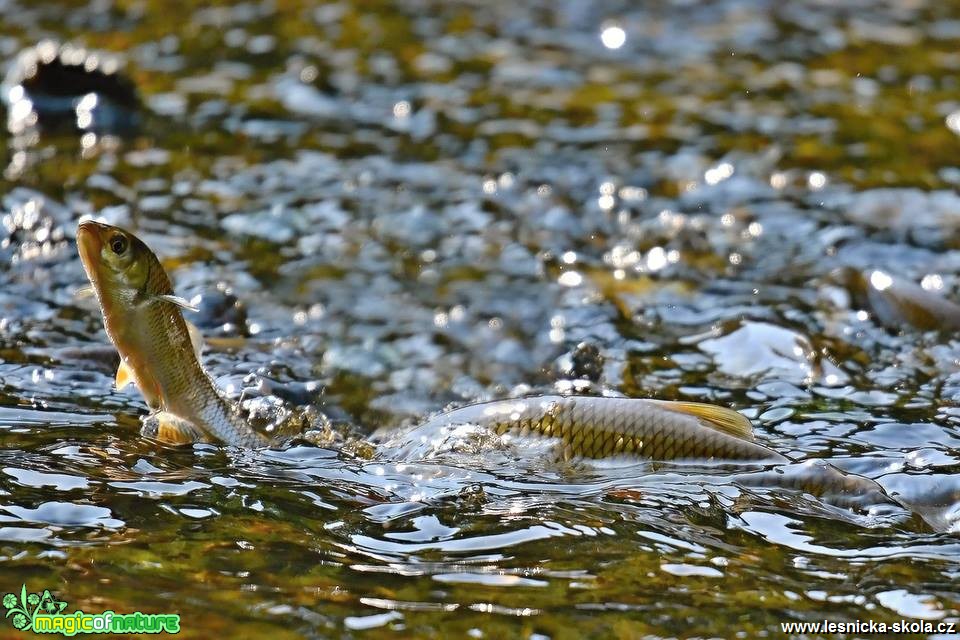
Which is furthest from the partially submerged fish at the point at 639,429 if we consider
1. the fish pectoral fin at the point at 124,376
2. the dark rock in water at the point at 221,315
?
the dark rock in water at the point at 221,315

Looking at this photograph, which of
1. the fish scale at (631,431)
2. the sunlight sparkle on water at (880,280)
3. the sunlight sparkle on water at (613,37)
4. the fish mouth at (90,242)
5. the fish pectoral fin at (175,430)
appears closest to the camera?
the fish mouth at (90,242)

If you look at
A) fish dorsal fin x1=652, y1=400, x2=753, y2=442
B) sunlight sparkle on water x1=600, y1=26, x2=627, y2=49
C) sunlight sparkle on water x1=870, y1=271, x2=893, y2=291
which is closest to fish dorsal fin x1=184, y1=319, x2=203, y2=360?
fish dorsal fin x1=652, y1=400, x2=753, y2=442

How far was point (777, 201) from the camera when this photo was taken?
762 centimetres

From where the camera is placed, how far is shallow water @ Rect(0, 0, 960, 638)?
361 cm

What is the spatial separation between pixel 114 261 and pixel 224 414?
2.28 ft

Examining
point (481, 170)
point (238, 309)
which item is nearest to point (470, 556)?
point (238, 309)

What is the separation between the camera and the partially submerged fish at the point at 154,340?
421 centimetres

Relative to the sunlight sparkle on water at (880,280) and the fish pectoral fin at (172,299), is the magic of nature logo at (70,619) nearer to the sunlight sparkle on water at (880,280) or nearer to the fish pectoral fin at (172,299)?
the fish pectoral fin at (172,299)

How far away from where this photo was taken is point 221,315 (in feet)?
20.1

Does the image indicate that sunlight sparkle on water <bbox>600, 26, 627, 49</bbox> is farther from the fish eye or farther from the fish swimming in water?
the fish eye

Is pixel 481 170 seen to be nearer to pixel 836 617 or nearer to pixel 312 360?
pixel 312 360

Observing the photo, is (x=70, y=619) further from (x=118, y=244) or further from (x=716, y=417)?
(x=716, y=417)

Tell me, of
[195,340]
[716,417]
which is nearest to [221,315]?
[195,340]

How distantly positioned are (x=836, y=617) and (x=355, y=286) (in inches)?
148
